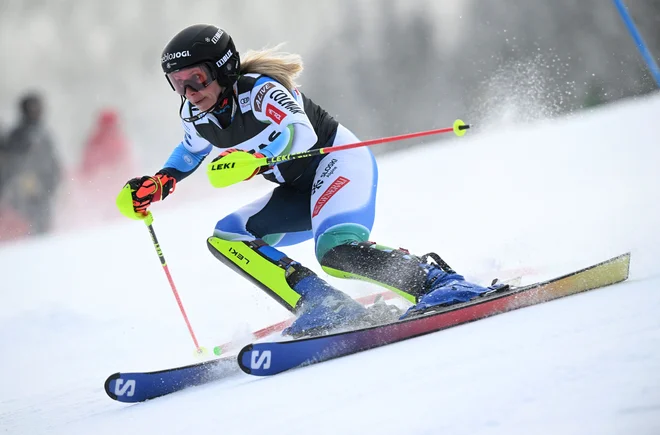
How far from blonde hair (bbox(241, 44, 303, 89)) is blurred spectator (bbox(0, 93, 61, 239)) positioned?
22.0ft

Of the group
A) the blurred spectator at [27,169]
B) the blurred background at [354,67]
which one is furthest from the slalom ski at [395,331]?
the blurred background at [354,67]

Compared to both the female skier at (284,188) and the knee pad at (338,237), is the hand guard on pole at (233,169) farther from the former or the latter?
the knee pad at (338,237)

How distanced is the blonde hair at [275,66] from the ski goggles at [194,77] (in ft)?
0.90

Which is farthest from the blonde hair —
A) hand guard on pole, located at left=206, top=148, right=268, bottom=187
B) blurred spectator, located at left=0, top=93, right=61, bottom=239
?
blurred spectator, located at left=0, top=93, right=61, bottom=239

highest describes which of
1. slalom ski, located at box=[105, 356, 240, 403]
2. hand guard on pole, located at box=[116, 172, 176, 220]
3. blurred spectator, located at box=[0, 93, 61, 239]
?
hand guard on pole, located at box=[116, 172, 176, 220]

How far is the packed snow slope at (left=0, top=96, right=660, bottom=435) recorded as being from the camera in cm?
176

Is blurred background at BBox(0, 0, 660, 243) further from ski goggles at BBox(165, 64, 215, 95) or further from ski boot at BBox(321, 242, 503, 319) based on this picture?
ski boot at BBox(321, 242, 503, 319)

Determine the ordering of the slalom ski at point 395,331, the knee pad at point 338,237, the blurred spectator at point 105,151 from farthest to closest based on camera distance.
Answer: the blurred spectator at point 105,151 → the knee pad at point 338,237 → the slalom ski at point 395,331

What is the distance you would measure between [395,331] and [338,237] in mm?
662

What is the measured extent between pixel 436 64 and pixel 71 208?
548 cm

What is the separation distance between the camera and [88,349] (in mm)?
4512

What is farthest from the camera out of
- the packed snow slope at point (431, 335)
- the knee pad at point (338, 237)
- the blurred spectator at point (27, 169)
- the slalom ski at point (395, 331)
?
the blurred spectator at point (27, 169)

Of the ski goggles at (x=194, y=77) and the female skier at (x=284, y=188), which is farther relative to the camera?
the ski goggles at (x=194, y=77)

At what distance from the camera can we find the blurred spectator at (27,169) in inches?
376
